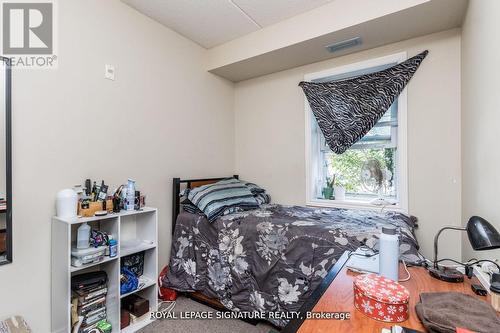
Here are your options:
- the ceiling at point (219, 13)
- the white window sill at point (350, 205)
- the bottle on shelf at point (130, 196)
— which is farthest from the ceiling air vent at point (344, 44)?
the bottle on shelf at point (130, 196)

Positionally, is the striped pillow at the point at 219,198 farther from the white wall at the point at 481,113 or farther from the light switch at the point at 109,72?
the white wall at the point at 481,113

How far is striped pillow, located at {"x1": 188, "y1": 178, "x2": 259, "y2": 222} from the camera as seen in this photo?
2.24 meters

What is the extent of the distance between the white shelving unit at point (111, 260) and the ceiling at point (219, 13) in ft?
5.62

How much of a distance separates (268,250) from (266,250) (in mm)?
17

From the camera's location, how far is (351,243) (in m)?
1.63

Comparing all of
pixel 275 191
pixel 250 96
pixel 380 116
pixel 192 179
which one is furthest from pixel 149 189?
pixel 380 116

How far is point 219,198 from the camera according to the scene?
2.33 m

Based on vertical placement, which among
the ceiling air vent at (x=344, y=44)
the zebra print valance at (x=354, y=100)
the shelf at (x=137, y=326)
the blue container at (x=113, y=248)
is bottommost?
the shelf at (x=137, y=326)

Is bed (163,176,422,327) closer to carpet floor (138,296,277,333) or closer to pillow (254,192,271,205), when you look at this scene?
carpet floor (138,296,277,333)

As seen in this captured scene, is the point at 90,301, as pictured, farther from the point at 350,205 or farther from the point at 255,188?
the point at 350,205

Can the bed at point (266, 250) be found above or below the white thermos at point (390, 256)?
below

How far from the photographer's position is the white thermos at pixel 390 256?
98 cm

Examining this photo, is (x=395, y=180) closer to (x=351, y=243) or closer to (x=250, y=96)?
(x=351, y=243)

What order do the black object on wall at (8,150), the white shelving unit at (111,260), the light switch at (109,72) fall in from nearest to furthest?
the black object on wall at (8,150), the white shelving unit at (111,260), the light switch at (109,72)
